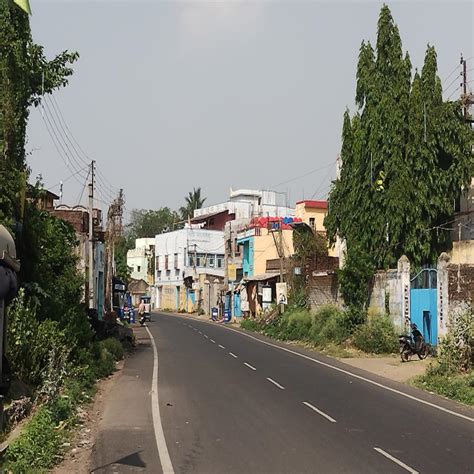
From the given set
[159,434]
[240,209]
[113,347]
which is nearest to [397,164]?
[113,347]

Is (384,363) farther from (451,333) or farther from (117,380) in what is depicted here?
(117,380)

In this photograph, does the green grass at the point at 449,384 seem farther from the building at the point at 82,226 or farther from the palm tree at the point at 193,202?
the palm tree at the point at 193,202

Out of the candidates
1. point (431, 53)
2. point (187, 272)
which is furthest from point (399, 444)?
point (187, 272)

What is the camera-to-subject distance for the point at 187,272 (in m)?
83.2

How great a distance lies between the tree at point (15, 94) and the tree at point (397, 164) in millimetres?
16064

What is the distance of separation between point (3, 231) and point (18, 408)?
19.3ft

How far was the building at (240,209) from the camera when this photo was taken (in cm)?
7950

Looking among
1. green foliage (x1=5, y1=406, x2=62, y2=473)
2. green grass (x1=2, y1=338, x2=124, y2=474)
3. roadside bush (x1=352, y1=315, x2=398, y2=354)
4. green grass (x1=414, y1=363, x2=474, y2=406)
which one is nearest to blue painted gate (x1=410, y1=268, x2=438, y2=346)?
roadside bush (x1=352, y1=315, x2=398, y2=354)

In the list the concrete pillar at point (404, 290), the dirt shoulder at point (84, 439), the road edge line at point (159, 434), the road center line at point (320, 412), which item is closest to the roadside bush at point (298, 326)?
the concrete pillar at point (404, 290)

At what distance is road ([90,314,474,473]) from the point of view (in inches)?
346

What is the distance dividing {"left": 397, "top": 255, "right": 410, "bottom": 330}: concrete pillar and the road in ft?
21.7

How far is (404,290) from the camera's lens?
1065 inches

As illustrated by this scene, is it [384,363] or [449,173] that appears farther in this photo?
[449,173]

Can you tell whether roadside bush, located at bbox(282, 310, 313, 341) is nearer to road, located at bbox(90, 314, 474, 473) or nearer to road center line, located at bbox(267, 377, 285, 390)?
road, located at bbox(90, 314, 474, 473)
